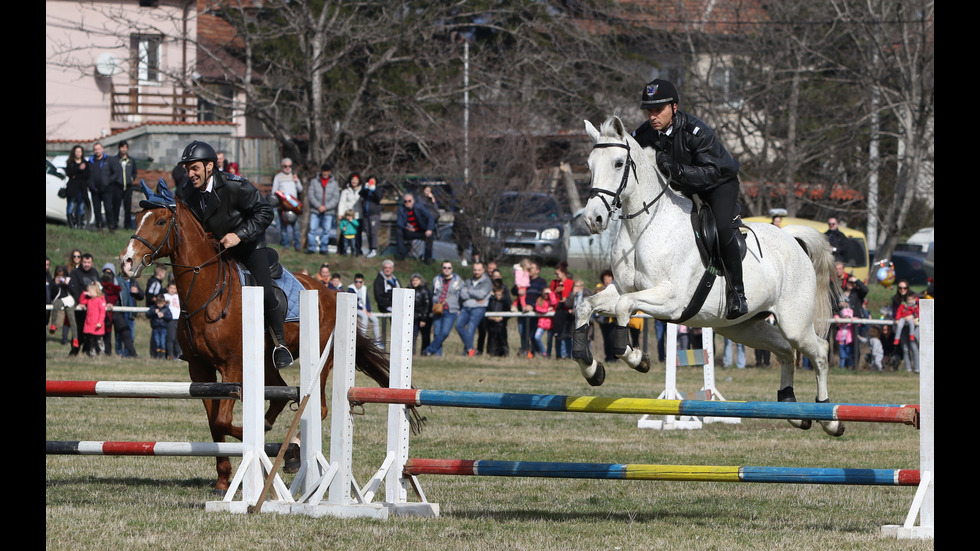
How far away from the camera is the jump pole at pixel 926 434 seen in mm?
6996

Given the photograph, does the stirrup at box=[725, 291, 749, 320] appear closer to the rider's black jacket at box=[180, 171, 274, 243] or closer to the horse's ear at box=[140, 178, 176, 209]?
the rider's black jacket at box=[180, 171, 274, 243]

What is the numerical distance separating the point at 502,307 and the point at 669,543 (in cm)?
1440

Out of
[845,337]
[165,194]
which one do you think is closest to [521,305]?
[845,337]

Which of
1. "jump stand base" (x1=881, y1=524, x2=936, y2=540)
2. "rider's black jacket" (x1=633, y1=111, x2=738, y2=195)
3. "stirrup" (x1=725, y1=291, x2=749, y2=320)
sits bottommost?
"jump stand base" (x1=881, y1=524, x2=936, y2=540)

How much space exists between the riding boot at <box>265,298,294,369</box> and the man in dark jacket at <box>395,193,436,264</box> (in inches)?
614

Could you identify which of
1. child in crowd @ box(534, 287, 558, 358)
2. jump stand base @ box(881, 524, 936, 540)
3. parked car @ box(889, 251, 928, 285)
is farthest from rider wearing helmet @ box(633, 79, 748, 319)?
parked car @ box(889, 251, 928, 285)

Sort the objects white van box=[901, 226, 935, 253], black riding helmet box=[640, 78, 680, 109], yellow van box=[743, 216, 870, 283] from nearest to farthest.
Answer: black riding helmet box=[640, 78, 680, 109] → yellow van box=[743, 216, 870, 283] → white van box=[901, 226, 935, 253]

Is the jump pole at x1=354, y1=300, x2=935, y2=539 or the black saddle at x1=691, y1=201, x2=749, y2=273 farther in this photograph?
the black saddle at x1=691, y1=201, x2=749, y2=273

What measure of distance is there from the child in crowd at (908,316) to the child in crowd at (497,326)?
6654 mm

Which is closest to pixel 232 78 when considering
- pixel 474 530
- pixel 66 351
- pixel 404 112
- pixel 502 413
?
pixel 404 112

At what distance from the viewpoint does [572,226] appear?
29781mm

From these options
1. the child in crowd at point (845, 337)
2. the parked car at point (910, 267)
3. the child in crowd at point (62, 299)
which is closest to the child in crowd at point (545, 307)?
the child in crowd at point (845, 337)

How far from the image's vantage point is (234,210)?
31.3 feet

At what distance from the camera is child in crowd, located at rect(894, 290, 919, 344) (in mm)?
19750
